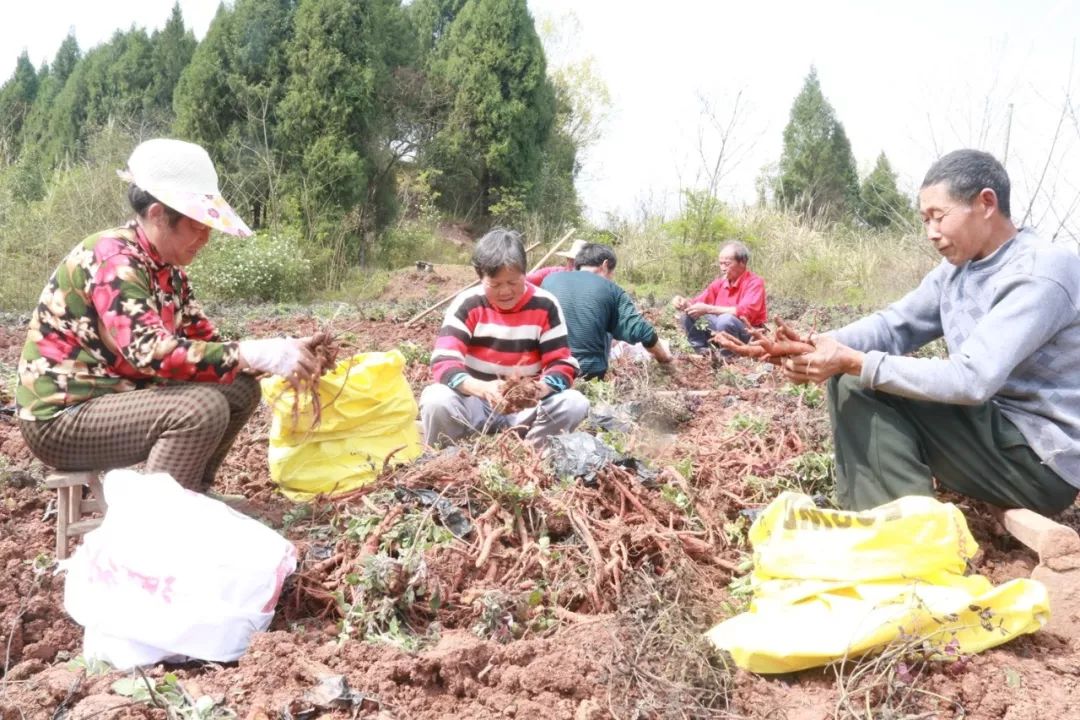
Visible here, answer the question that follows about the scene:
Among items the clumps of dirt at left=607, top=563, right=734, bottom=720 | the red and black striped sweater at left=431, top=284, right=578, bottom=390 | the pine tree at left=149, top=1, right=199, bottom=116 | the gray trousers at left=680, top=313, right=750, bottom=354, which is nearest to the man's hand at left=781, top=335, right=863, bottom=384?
the clumps of dirt at left=607, top=563, right=734, bottom=720

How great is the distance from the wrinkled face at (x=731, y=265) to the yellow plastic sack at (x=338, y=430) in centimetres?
477

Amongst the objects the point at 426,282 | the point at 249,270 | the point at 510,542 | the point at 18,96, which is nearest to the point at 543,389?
the point at 510,542

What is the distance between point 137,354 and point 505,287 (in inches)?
62.0

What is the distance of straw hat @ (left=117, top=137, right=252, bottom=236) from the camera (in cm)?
285

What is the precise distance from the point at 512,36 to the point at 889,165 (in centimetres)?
1336

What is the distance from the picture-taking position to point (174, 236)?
9.62 ft

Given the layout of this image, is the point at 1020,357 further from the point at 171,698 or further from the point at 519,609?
the point at 171,698

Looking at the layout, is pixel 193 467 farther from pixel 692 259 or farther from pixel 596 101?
pixel 596 101

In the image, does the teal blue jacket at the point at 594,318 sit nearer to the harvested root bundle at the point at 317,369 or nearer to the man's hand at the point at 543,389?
the man's hand at the point at 543,389

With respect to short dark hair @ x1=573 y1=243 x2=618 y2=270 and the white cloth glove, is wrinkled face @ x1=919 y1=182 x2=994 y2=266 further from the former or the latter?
short dark hair @ x1=573 y1=243 x2=618 y2=270

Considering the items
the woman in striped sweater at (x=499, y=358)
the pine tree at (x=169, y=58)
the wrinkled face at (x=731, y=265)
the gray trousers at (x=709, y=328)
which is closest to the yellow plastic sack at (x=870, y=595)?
the woman in striped sweater at (x=499, y=358)

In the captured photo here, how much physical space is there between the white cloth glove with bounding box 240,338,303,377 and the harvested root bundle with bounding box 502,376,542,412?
0.95 meters

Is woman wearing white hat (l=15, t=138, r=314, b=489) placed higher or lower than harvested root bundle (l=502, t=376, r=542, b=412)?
higher

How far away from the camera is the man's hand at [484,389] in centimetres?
368
